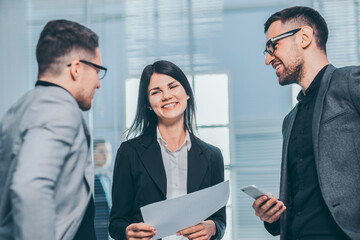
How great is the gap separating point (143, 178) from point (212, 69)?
101 inches

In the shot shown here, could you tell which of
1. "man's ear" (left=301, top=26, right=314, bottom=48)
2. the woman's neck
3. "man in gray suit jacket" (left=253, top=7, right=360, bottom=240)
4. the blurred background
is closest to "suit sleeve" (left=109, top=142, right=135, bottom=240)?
the woman's neck

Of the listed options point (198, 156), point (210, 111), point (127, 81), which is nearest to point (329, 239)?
point (198, 156)

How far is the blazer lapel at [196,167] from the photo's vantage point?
1.88m

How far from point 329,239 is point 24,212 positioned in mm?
1080

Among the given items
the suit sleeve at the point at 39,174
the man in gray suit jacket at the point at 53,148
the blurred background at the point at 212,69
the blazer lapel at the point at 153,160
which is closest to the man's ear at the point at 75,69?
the man in gray suit jacket at the point at 53,148

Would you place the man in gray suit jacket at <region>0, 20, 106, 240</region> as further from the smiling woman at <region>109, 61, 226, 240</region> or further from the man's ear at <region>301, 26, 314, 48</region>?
the man's ear at <region>301, 26, 314, 48</region>

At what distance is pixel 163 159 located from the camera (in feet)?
6.44

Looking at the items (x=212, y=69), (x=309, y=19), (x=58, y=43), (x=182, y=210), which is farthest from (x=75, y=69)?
(x=212, y=69)

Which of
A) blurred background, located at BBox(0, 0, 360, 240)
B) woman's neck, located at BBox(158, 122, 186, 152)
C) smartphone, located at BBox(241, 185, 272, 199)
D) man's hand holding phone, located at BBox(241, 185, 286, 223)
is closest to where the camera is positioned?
smartphone, located at BBox(241, 185, 272, 199)

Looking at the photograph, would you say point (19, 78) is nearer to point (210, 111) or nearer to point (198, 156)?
point (210, 111)

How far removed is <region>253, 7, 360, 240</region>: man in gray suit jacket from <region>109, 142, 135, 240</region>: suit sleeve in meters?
0.55

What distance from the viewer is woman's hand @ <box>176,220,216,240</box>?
1.69 metres

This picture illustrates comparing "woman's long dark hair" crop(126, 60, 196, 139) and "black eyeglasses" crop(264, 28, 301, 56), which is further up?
"black eyeglasses" crop(264, 28, 301, 56)

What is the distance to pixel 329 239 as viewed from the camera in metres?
1.57
